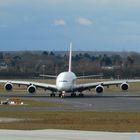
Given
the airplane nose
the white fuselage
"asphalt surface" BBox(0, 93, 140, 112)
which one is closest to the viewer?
"asphalt surface" BBox(0, 93, 140, 112)

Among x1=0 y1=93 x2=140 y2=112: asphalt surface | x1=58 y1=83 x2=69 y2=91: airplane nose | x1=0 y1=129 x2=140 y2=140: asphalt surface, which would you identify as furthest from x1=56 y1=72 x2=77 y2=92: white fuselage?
x1=0 y1=129 x2=140 y2=140: asphalt surface

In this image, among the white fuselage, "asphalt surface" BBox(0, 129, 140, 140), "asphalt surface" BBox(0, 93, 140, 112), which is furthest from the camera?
the white fuselage

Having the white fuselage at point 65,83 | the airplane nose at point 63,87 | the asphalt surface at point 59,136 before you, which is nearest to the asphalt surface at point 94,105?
the airplane nose at point 63,87

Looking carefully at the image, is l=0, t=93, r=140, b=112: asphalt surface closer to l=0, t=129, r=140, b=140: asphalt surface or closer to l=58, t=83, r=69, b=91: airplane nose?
l=58, t=83, r=69, b=91: airplane nose

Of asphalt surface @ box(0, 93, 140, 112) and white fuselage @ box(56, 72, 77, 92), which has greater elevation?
white fuselage @ box(56, 72, 77, 92)

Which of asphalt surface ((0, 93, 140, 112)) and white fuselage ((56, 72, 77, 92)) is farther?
white fuselage ((56, 72, 77, 92))

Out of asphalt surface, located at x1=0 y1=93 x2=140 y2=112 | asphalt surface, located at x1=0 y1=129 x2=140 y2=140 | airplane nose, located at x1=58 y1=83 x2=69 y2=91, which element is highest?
airplane nose, located at x1=58 y1=83 x2=69 y2=91

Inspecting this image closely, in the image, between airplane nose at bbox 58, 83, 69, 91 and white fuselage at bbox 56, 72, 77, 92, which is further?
white fuselage at bbox 56, 72, 77, 92

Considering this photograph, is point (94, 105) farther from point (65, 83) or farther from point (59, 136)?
point (59, 136)

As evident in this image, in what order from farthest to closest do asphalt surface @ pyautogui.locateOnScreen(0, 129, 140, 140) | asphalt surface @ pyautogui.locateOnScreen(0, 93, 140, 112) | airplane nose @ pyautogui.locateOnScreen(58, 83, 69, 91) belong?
airplane nose @ pyautogui.locateOnScreen(58, 83, 69, 91) → asphalt surface @ pyautogui.locateOnScreen(0, 93, 140, 112) → asphalt surface @ pyautogui.locateOnScreen(0, 129, 140, 140)

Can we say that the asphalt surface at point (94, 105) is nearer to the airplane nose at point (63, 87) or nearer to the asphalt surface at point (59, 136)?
the airplane nose at point (63, 87)

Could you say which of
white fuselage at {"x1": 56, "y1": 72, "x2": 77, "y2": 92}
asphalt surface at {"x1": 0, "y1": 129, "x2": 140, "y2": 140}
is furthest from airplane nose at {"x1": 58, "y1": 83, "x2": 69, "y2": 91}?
asphalt surface at {"x1": 0, "y1": 129, "x2": 140, "y2": 140}

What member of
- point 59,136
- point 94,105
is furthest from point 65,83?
point 59,136

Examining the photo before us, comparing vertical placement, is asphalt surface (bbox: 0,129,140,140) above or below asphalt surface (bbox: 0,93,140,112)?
below
